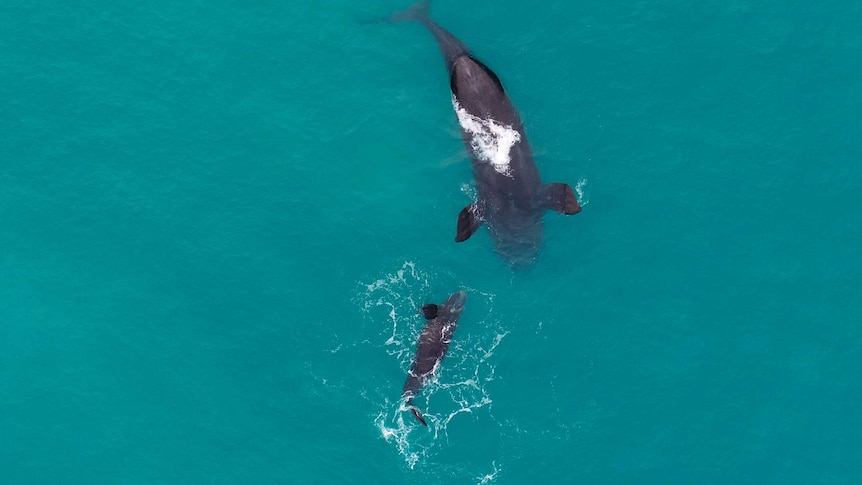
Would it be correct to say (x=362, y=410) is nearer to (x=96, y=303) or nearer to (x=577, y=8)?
(x=96, y=303)

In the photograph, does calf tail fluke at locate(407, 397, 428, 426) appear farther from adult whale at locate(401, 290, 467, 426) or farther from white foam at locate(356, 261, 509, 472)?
white foam at locate(356, 261, 509, 472)

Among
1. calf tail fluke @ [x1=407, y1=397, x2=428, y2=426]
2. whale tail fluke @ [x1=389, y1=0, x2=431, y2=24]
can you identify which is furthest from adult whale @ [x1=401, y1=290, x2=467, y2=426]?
whale tail fluke @ [x1=389, y1=0, x2=431, y2=24]

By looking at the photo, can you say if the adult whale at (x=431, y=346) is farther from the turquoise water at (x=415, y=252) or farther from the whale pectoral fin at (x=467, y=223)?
the whale pectoral fin at (x=467, y=223)

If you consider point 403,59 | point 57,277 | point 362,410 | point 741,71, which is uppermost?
point 403,59

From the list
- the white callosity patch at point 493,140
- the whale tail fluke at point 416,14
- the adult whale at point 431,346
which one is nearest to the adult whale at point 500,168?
the white callosity patch at point 493,140

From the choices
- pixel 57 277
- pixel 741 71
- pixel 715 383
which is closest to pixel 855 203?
pixel 741 71

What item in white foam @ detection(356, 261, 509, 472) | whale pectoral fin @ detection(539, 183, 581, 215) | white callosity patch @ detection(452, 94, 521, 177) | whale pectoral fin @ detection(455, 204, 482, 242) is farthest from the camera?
white callosity patch @ detection(452, 94, 521, 177)
